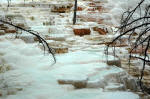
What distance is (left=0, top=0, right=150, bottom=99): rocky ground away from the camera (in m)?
4.25

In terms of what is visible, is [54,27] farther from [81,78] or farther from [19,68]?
[81,78]

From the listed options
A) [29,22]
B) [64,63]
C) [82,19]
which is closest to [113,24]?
[82,19]

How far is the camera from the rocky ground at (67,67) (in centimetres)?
425

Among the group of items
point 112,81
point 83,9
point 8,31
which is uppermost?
point 83,9

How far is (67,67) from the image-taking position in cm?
527

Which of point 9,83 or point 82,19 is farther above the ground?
point 82,19

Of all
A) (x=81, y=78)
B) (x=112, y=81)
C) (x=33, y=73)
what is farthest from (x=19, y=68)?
(x=112, y=81)

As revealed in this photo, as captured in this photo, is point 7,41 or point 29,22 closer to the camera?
point 7,41

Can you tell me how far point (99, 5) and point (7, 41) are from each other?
819cm

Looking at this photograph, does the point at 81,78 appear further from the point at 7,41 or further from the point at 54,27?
the point at 54,27

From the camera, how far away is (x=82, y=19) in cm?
1170

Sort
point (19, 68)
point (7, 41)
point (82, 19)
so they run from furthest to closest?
point (82, 19)
point (7, 41)
point (19, 68)

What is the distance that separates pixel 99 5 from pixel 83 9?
55.8 inches

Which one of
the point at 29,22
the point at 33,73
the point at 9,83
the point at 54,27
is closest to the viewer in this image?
the point at 9,83
